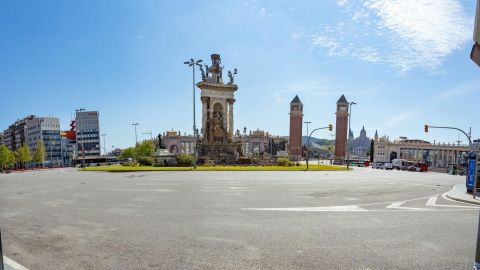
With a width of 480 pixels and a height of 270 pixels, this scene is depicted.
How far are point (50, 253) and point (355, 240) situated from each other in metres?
6.10

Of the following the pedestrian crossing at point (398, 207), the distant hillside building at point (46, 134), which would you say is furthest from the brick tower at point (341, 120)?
the distant hillside building at point (46, 134)

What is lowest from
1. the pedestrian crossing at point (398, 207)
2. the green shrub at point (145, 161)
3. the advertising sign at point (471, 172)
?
the green shrub at point (145, 161)

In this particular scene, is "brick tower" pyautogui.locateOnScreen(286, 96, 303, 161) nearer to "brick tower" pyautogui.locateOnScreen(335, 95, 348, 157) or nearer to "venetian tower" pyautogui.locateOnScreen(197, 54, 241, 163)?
"brick tower" pyautogui.locateOnScreen(335, 95, 348, 157)

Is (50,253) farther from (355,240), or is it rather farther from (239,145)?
Result: (239,145)

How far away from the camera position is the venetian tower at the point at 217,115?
40.9 m

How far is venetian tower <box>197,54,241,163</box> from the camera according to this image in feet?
134

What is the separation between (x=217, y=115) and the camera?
42.7 m

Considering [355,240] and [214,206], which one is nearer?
[355,240]

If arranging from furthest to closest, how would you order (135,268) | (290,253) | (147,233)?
(147,233) → (290,253) → (135,268)

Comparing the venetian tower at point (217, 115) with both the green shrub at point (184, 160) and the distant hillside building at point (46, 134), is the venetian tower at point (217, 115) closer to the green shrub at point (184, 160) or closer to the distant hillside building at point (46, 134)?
the green shrub at point (184, 160)

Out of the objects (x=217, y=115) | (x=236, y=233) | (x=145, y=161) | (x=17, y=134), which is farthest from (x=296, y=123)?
(x=17, y=134)

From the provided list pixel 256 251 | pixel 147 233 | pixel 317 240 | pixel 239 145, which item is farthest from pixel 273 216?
pixel 239 145

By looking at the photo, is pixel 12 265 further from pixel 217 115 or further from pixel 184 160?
pixel 217 115

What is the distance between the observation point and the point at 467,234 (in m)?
6.12
